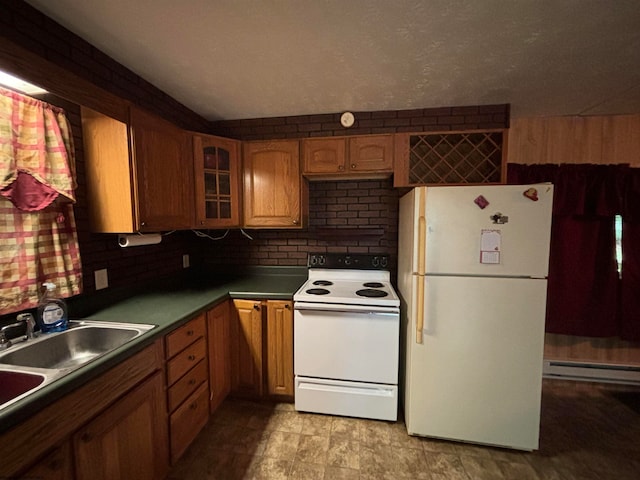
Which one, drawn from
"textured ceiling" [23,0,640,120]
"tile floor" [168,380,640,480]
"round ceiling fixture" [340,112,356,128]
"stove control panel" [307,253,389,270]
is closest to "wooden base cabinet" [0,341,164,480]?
"tile floor" [168,380,640,480]

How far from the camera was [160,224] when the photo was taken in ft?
5.60

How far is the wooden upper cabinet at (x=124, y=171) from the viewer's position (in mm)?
1488

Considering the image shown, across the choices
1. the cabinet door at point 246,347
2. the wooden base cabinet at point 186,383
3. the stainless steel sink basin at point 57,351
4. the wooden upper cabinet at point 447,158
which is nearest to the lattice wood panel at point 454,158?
the wooden upper cabinet at point 447,158

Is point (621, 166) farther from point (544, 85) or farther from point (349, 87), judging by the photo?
point (349, 87)

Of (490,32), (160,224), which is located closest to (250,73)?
(160,224)

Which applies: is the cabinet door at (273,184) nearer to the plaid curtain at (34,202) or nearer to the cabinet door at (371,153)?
the cabinet door at (371,153)

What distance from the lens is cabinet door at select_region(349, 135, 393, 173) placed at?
2145 millimetres

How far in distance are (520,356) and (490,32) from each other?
181cm

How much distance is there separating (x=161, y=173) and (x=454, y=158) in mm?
2183

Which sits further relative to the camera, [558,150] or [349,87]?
[558,150]

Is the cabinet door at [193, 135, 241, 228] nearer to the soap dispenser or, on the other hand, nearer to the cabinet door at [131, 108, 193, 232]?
the cabinet door at [131, 108, 193, 232]

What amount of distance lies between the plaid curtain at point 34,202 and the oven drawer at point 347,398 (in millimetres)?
1593

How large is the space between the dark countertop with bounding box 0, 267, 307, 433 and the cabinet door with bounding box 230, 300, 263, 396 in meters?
0.11

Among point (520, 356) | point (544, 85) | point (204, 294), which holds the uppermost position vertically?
point (544, 85)
